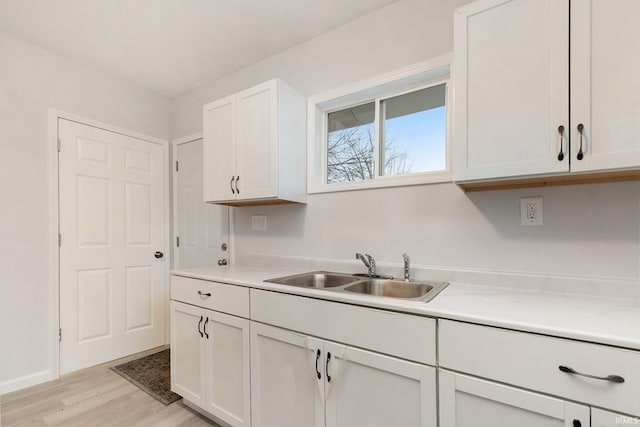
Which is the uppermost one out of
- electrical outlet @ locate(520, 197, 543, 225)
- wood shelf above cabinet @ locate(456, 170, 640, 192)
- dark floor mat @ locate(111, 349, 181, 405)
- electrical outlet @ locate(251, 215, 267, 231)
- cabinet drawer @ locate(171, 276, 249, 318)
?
wood shelf above cabinet @ locate(456, 170, 640, 192)

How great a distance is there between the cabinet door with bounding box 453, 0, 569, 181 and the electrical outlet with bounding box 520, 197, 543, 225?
331mm

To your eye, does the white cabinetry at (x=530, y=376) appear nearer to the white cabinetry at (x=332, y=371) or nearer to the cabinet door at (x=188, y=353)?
the white cabinetry at (x=332, y=371)

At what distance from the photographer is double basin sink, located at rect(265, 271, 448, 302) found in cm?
158

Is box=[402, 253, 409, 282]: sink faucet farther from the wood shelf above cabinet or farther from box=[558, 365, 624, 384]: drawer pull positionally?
box=[558, 365, 624, 384]: drawer pull

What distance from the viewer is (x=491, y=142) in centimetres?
129

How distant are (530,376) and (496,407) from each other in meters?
0.16

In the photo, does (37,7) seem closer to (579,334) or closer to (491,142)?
(491,142)

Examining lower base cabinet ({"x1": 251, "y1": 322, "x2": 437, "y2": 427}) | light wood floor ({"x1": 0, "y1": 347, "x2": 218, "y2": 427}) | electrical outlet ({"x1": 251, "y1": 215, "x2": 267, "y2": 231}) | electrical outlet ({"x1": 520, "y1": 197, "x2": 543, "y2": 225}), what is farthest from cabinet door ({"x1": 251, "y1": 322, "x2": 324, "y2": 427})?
electrical outlet ({"x1": 520, "y1": 197, "x2": 543, "y2": 225})

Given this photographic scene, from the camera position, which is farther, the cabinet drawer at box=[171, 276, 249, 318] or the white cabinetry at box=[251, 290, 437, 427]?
the cabinet drawer at box=[171, 276, 249, 318]

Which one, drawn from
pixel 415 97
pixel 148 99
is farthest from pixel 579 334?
pixel 148 99

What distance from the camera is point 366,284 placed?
1.77 metres

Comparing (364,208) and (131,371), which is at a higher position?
(364,208)

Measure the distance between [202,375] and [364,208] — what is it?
1430 millimetres

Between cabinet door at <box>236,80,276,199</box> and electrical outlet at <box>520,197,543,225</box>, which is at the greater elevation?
cabinet door at <box>236,80,276,199</box>
